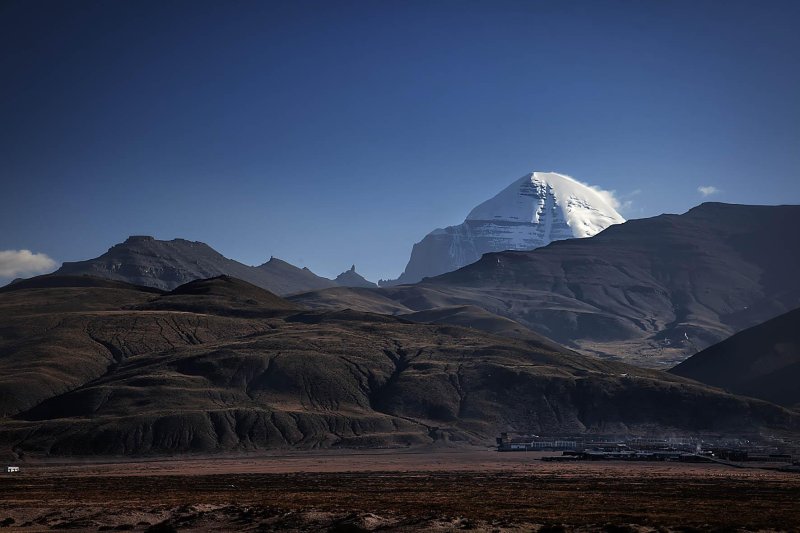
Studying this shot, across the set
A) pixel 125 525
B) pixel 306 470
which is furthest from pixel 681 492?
pixel 306 470

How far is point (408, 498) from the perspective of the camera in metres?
99.6

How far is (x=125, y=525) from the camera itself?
8088 cm

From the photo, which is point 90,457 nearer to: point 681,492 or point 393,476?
point 393,476

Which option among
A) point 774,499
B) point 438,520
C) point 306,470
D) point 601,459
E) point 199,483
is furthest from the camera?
point 601,459

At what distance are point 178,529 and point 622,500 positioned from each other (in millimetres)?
42591

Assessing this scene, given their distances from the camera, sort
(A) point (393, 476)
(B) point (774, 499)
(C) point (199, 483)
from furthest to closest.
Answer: (A) point (393, 476), (C) point (199, 483), (B) point (774, 499)

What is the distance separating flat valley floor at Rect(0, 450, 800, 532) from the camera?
3051 inches

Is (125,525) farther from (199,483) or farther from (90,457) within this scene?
(90,457)

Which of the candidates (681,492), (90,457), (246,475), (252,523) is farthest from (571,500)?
(90,457)

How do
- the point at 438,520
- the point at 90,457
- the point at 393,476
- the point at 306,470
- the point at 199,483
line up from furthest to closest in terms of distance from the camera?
the point at 90,457 < the point at 306,470 < the point at 393,476 < the point at 199,483 < the point at 438,520

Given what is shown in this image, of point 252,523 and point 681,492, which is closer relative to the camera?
point 252,523

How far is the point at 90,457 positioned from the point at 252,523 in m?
126

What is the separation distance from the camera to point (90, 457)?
19475 cm

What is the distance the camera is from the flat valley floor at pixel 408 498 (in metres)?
77.5
